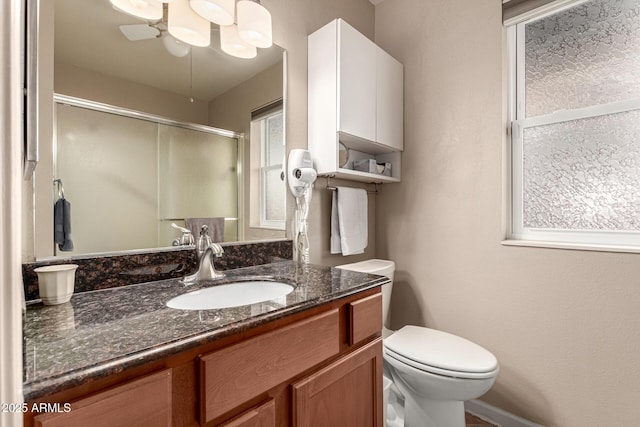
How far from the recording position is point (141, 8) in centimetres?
109

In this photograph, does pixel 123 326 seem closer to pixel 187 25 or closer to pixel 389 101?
pixel 187 25

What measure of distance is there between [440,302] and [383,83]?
137 centimetres

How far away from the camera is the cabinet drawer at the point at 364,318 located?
3.26 feet

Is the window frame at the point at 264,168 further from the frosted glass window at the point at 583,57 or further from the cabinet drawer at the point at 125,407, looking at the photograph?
the frosted glass window at the point at 583,57

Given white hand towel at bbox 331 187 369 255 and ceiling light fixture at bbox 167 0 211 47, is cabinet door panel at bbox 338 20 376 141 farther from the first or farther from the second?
ceiling light fixture at bbox 167 0 211 47

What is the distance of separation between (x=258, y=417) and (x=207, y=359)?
23 centimetres

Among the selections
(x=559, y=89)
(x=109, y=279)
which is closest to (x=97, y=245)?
(x=109, y=279)

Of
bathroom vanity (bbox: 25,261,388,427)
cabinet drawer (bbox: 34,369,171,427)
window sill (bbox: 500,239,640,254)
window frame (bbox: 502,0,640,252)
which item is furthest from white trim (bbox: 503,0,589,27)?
cabinet drawer (bbox: 34,369,171,427)

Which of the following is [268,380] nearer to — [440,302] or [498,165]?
[440,302]

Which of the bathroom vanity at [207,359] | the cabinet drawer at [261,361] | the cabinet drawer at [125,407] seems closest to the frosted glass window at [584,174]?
the bathroom vanity at [207,359]

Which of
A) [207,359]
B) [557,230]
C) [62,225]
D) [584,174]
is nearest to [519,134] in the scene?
[584,174]

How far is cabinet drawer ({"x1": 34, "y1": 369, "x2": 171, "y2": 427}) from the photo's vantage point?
479mm

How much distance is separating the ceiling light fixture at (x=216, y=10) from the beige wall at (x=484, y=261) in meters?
1.20

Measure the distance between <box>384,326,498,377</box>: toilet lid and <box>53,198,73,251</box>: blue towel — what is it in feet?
4.32
